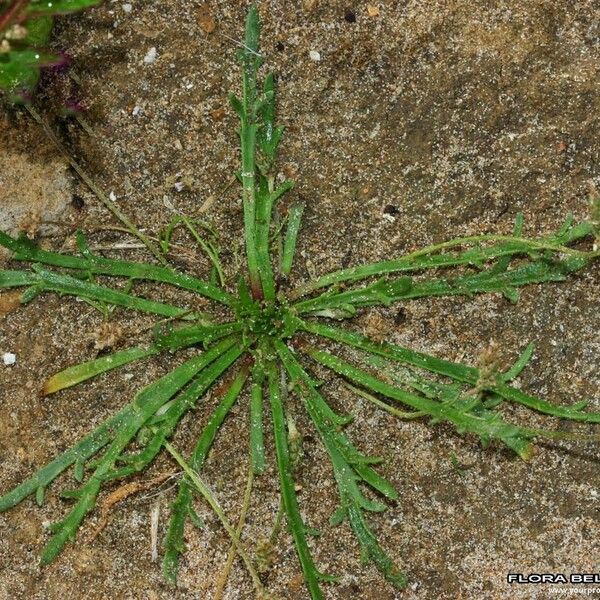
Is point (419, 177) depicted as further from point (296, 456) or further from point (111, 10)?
point (111, 10)

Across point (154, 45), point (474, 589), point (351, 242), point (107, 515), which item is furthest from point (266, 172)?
point (474, 589)

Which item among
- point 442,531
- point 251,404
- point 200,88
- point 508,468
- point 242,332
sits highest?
point 200,88

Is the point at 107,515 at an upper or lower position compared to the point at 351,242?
lower

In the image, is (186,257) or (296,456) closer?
(296,456)

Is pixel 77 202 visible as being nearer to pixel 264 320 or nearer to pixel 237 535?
pixel 264 320

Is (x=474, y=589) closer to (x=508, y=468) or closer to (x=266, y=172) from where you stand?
(x=508, y=468)

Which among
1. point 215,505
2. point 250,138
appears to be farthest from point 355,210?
point 215,505

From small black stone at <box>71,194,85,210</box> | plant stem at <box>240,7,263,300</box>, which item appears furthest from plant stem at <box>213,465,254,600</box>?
small black stone at <box>71,194,85,210</box>

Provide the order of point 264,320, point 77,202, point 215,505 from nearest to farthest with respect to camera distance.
Result: 1. point 215,505
2. point 264,320
3. point 77,202
